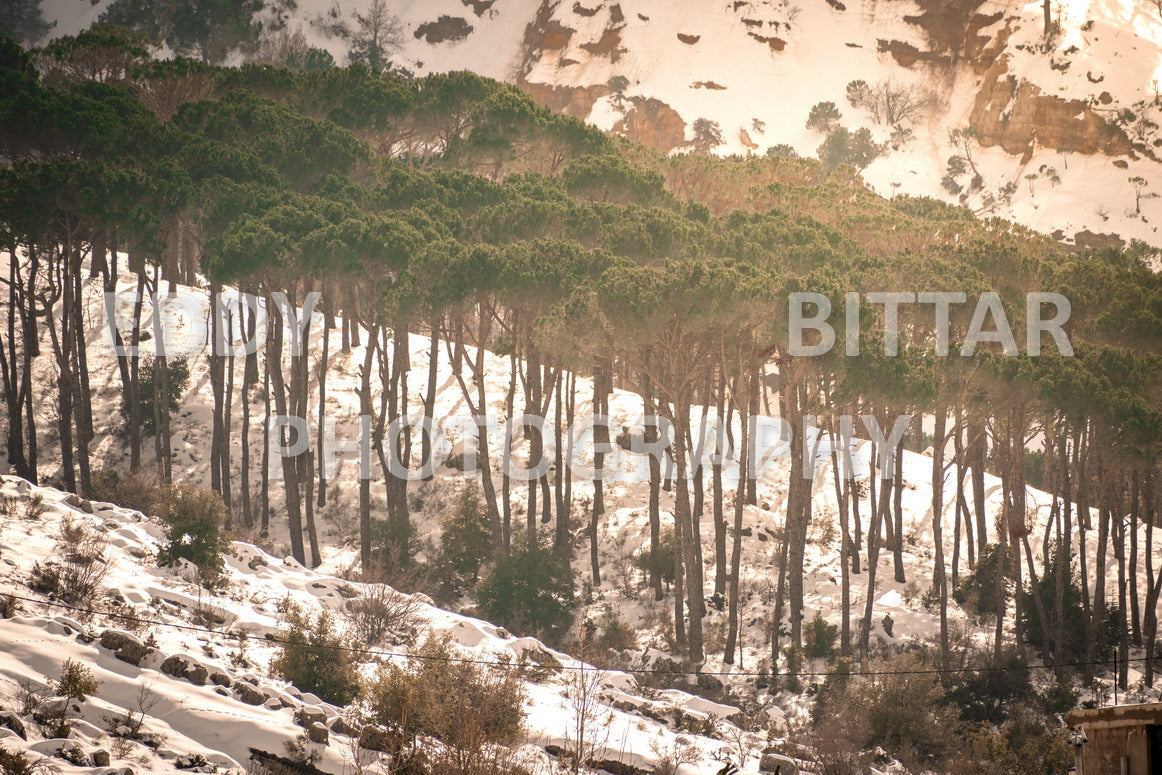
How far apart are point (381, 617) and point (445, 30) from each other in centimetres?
7252

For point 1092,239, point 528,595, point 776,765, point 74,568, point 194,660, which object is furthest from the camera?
point 1092,239

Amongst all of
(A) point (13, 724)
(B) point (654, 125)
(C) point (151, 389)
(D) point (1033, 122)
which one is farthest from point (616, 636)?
(D) point (1033, 122)

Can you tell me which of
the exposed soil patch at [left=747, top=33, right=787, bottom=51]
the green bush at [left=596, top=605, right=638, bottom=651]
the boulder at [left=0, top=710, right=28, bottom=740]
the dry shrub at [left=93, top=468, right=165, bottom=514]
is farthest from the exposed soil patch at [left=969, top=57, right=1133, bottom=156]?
the boulder at [left=0, top=710, right=28, bottom=740]

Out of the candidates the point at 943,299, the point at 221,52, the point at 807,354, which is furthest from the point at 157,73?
the point at 221,52

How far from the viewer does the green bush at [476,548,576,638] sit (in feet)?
85.0

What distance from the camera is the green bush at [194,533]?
754 inches

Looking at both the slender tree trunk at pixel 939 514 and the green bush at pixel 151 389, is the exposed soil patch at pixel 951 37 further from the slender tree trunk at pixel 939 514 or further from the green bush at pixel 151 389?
the green bush at pixel 151 389

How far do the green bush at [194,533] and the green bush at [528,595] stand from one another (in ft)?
26.0

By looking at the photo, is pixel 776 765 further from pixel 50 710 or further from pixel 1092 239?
pixel 1092 239

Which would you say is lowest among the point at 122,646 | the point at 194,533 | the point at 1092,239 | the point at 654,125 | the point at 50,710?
the point at 50,710

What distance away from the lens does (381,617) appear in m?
19.7

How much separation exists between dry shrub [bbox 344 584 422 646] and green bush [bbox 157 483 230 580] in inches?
101

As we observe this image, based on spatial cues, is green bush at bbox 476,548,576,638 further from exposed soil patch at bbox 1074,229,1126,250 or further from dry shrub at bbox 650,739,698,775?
exposed soil patch at bbox 1074,229,1126,250

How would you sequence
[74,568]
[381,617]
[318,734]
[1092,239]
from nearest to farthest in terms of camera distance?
[318,734]
[74,568]
[381,617]
[1092,239]
